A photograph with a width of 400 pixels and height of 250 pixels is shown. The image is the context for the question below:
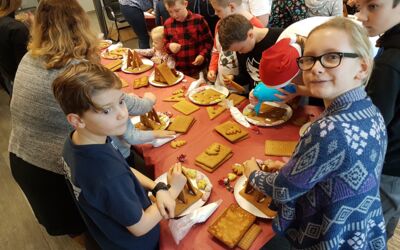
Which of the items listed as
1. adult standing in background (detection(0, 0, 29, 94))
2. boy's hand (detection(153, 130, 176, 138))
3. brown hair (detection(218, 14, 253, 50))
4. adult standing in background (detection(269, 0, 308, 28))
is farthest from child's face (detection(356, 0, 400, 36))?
adult standing in background (detection(0, 0, 29, 94))

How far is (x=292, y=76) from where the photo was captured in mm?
1533

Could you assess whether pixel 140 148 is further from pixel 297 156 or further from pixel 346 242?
pixel 346 242

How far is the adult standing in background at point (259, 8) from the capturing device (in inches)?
93.9

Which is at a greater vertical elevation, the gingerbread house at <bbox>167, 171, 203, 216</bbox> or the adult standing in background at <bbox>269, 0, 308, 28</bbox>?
the adult standing in background at <bbox>269, 0, 308, 28</bbox>

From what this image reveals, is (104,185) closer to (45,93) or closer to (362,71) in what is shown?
(45,93)

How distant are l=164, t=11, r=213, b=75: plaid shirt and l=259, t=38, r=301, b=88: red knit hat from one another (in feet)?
4.30

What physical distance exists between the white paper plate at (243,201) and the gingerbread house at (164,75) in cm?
114

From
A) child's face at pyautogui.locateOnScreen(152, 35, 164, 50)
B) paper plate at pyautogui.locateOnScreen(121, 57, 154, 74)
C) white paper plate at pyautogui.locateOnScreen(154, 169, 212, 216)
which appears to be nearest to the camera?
white paper plate at pyautogui.locateOnScreen(154, 169, 212, 216)

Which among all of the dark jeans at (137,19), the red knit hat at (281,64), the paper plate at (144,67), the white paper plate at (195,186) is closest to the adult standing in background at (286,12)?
the red knit hat at (281,64)

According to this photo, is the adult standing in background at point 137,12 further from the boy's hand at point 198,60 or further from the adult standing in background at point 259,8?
the adult standing in background at point 259,8

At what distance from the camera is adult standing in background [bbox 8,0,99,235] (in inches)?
56.9

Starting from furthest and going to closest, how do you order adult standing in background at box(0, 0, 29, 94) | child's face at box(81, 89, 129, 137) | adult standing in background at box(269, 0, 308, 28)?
adult standing in background at box(269, 0, 308, 28) < adult standing in background at box(0, 0, 29, 94) < child's face at box(81, 89, 129, 137)

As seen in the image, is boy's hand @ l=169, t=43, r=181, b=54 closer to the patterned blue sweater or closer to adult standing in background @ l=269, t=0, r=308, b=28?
adult standing in background @ l=269, t=0, r=308, b=28

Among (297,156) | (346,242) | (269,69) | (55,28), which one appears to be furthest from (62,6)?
(346,242)
